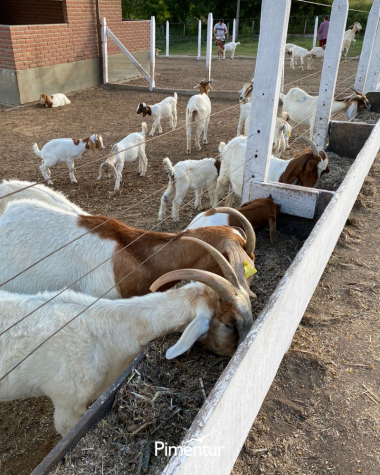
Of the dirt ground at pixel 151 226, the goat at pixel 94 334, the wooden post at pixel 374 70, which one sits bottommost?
the dirt ground at pixel 151 226

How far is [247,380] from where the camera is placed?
2117 millimetres

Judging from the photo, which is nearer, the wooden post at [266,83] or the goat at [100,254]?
the goat at [100,254]

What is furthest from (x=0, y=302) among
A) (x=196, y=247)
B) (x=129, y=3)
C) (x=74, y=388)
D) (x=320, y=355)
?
(x=129, y=3)

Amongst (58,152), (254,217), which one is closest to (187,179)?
(254,217)

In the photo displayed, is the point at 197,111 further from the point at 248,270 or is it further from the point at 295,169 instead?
the point at 248,270

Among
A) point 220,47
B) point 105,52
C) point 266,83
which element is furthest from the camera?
point 220,47

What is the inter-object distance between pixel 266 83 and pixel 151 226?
2.62 m

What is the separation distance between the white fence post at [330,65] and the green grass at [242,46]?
65.5ft

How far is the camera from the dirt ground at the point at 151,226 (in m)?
2.64

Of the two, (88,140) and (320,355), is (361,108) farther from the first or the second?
(320,355)

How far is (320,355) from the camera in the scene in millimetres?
3232

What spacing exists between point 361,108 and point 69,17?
999 centimetres

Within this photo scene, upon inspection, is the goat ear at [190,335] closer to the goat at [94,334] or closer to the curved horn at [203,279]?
the goat at [94,334]

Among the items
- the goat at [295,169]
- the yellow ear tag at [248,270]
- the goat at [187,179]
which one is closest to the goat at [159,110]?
the goat at [187,179]
